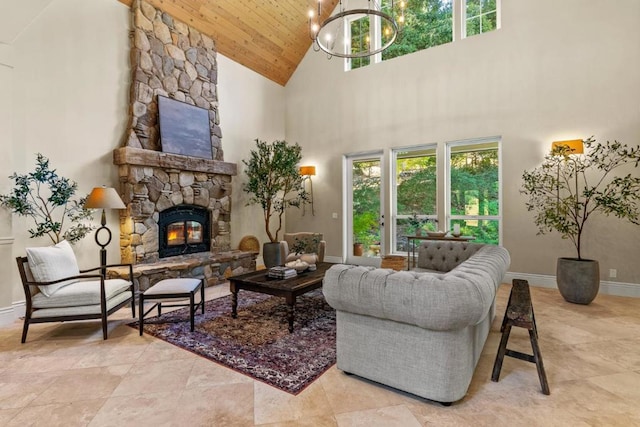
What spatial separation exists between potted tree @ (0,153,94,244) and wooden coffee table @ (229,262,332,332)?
7.16 ft

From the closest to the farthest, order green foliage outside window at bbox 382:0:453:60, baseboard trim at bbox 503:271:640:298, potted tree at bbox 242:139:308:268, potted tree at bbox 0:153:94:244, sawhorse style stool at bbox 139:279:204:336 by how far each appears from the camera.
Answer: sawhorse style stool at bbox 139:279:204:336
potted tree at bbox 0:153:94:244
baseboard trim at bbox 503:271:640:298
green foliage outside window at bbox 382:0:453:60
potted tree at bbox 242:139:308:268

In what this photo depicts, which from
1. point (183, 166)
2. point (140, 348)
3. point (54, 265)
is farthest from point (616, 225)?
point (54, 265)

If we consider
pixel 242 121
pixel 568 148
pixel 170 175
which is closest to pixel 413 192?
pixel 568 148

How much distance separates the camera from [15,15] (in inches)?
127

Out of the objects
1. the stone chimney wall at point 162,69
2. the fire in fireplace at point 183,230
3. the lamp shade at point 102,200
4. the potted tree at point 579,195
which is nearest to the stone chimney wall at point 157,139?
the stone chimney wall at point 162,69

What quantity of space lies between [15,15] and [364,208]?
5.53 metres

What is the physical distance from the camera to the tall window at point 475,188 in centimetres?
521

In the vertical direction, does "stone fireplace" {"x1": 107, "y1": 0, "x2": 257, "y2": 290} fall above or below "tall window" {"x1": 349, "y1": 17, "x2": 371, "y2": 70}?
below

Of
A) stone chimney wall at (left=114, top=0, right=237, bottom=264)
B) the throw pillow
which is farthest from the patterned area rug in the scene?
stone chimney wall at (left=114, top=0, right=237, bottom=264)

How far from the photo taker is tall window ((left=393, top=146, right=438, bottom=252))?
5.78 m

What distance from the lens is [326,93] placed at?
683 centimetres

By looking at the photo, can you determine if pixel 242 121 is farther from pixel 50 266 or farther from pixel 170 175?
pixel 50 266

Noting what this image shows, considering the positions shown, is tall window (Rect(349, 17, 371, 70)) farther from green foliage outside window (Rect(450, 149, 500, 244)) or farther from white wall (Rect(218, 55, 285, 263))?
green foliage outside window (Rect(450, 149, 500, 244))

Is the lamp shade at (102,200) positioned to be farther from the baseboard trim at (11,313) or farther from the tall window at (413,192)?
the tall window at (413,192)
